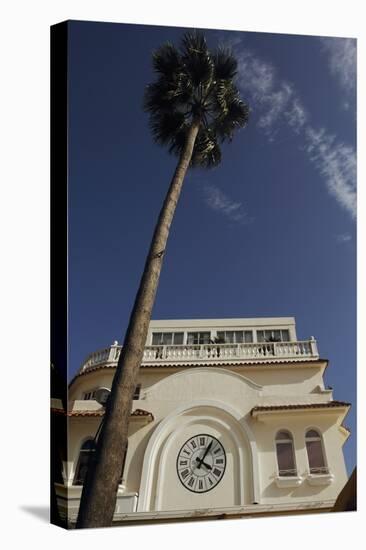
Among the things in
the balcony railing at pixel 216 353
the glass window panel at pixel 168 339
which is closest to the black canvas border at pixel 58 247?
the balcony railing at pixel 216 353

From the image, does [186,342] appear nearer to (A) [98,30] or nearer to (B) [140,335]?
(B) [140,335]

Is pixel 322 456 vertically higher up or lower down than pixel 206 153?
lower down

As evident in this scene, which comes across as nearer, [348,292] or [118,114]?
[118,114]

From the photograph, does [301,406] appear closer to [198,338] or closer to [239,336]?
[239,336]

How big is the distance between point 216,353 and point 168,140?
194 inches

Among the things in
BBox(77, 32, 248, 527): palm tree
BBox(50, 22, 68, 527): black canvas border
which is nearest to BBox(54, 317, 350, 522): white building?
BBox(50, 22, 68, 527): black canvas border

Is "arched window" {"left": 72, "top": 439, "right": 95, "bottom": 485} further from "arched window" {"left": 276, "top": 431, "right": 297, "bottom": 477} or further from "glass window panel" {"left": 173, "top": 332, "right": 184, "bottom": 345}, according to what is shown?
"arched window" {"left": 276, "top": 431, "right": 297, "bottom": 477}

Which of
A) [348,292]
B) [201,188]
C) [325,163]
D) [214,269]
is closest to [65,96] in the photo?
[201,188]

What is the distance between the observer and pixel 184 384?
17.2 m

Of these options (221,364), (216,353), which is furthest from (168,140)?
(221,364)

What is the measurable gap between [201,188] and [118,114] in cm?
248

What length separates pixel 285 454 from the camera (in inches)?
695

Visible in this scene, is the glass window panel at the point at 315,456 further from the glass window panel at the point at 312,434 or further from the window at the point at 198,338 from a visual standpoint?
the window at the point at 198,338

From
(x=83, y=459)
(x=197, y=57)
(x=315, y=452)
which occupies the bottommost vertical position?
(x=83, y=459)
